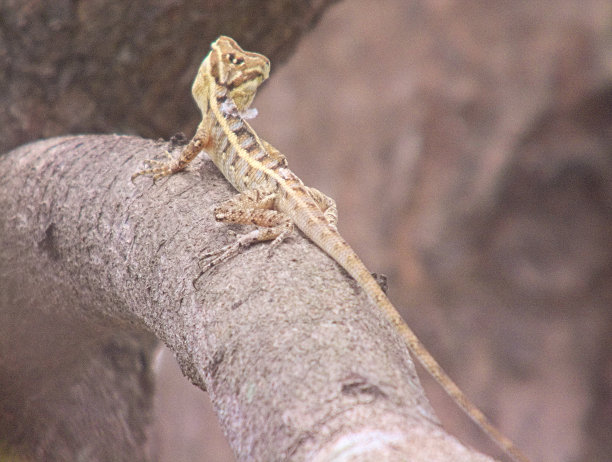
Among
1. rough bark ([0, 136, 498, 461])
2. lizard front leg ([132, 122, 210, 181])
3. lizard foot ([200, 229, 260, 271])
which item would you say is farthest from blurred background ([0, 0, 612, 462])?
lizard foot ([200, 229, 260, 271])

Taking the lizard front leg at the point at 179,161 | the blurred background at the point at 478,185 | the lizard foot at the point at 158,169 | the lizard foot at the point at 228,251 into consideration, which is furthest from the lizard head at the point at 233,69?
the blurred background at the point at 478,185

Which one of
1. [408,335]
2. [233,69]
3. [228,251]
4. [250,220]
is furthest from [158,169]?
[408,335]

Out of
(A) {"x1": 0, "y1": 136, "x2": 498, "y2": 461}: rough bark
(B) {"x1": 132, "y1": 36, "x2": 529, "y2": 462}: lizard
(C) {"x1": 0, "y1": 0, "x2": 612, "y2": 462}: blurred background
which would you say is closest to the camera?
(A) {"x1": 0, "y1": 136, "x2": 498, "y2": 461}: rough bark

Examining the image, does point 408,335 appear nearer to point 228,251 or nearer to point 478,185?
point 228,251

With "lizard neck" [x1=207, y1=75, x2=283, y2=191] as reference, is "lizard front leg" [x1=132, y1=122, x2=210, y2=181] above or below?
below

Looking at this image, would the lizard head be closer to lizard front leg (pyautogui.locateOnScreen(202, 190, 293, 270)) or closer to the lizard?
the lizard

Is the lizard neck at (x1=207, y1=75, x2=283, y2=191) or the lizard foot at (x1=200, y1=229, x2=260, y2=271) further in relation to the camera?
the lizard neck at (x1=207, y1=75, x2=283, y2=191)

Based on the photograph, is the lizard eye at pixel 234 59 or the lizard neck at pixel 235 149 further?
the lizard eye at pixel 234 59

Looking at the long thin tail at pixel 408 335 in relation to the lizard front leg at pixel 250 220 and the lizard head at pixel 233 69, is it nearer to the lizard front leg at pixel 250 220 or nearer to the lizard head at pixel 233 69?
the lizard front leg at pixel 250 220
